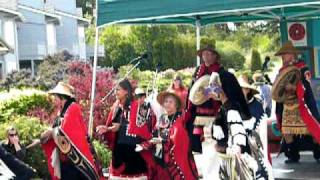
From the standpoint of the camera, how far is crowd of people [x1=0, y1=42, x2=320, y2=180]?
253 inches

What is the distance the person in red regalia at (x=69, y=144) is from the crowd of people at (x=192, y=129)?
0.5 inches

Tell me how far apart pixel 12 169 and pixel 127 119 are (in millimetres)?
2695

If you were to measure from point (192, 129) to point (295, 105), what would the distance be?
1.70 meters

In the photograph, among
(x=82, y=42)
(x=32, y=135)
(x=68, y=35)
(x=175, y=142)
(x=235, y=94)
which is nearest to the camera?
(x=235, y=94)

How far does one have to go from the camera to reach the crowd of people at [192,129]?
6422 mm

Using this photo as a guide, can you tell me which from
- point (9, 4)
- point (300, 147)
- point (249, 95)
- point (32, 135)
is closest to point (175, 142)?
point (249, 95)

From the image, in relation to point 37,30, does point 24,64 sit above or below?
below

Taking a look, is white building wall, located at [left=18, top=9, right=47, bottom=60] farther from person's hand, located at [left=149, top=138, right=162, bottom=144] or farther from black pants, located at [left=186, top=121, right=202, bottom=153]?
black pants, located at [left=186, top=121, right=202, bottom=153]

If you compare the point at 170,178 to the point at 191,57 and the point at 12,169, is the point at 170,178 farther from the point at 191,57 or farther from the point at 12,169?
the point at 191,57

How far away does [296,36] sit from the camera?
1043cm

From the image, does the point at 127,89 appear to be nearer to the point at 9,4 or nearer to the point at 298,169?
the point at 298,169

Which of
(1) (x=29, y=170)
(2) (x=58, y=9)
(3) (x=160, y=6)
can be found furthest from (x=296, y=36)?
(2) (x=58, y=9)

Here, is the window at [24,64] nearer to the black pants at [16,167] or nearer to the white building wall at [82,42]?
the white building wall at [82,42]

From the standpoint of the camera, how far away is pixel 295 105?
845 centimetres
